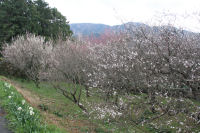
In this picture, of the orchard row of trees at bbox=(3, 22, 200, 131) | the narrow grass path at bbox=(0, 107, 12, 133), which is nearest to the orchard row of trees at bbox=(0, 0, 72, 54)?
the orchard row of trees at bbox=(3, 22, 200, 131)

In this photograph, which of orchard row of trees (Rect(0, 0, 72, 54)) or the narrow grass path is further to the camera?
orchard row of trees (Rect(0, 0, 72, 54))

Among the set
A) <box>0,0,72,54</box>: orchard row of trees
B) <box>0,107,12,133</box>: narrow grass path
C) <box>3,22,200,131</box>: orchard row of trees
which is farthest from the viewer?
<box>0,0,72,54</box>: orchard row of trees

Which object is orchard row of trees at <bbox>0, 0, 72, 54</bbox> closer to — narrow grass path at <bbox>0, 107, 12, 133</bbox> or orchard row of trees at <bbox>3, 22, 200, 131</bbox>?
orchard row of trees at <bbox>3, 22, 200, 131</bbox>

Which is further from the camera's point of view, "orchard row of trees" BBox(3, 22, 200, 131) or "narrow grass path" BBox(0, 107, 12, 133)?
"orchard row of trees" BBox(3, 22, 200, 131)

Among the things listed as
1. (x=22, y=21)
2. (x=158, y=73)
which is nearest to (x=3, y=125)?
(x=158, y=73)

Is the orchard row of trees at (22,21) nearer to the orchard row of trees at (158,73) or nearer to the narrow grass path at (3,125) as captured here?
the orchard row of trees at (158,73)

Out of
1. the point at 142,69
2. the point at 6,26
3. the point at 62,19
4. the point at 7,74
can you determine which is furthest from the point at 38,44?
the point at 62,19

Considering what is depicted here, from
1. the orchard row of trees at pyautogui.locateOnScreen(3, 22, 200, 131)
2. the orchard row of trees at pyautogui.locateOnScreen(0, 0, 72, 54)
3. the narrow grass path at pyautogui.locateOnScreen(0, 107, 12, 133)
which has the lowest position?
the narrow grass path at pyautogui.locateOnScreen(0, 107, 12, 133)

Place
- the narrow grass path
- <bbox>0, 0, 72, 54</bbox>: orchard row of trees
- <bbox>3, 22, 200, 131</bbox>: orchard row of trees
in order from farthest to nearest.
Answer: <bbox>0, 0, 72, 54</bbox>: orchard row of trees, <bbox>3, 22, 200, 131</bbox>: orchard row of trees, the narrow grass path

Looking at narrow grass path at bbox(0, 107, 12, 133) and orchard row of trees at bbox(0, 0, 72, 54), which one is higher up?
orchard row of trees at bbox(0, 0, 72, 54)

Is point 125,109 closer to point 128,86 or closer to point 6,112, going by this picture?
point 128,86

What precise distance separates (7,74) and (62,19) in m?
13.9

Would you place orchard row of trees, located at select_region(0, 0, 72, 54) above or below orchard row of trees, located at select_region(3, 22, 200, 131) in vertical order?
above

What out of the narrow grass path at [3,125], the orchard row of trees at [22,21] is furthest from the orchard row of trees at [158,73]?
the orchard row of trees at [22,21]
